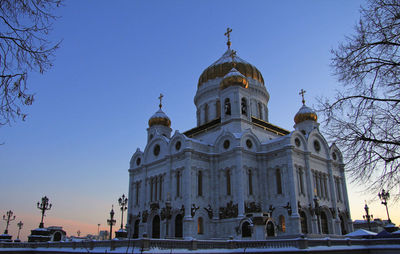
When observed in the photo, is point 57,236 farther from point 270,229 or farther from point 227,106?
point 270,229

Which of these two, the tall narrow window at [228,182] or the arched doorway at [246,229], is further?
the tall narrow window at [228,182]

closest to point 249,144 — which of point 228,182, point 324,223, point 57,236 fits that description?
point 228,182

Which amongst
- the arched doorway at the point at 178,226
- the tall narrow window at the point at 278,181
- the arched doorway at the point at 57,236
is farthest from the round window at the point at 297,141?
the arched doorway at the point at 57,236

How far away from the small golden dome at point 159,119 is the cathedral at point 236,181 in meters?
4.19

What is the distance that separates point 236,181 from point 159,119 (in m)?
14.2

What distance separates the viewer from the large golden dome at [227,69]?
40938 millimetres

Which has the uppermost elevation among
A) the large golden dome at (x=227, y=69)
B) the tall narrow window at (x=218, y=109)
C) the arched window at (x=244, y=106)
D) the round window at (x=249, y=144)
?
the large golden dome at (x=227, y=69)

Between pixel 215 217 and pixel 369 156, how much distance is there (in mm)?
21738

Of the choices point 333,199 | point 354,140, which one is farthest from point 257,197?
point 354,140

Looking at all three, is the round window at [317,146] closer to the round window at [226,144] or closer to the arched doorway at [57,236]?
the round window at [226,144]

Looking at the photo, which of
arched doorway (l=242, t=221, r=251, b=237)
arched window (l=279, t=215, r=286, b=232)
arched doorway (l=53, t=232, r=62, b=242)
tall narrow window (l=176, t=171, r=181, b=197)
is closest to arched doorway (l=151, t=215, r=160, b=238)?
tall narrow window (l=176, t=171, r=181, b=197)

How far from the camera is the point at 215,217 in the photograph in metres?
29.9

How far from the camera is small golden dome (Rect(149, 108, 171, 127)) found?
39750 millimetres

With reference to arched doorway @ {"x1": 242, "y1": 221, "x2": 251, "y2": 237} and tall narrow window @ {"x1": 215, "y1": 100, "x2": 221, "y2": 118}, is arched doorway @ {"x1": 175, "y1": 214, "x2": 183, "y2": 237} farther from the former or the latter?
tall narrow window @ {"x1": 215, "y1": 100, "x2": 221, "y2": 118}
